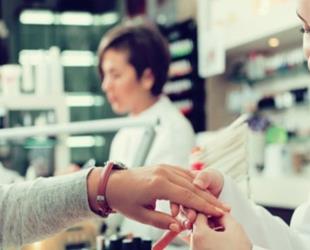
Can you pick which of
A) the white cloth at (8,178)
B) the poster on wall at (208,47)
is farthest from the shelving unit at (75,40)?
the white cloth at (8,178)

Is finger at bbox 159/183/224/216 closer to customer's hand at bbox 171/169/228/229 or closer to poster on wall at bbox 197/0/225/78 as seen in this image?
customer's hand at bbox 171/169/228/229

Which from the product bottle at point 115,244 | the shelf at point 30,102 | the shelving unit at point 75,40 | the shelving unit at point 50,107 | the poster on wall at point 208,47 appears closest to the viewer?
the product bottle at point 115,244

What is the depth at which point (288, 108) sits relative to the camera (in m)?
3.31

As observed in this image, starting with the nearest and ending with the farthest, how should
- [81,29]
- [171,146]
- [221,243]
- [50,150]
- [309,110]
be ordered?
[221,243], [171,146], [50,150], [309,110], [81,29]

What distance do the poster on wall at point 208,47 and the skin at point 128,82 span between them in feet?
3.81

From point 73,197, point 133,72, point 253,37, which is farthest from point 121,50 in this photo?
point 73,197

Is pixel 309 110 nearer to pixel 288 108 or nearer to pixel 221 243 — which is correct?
pixel 288 108

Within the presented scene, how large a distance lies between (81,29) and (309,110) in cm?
314

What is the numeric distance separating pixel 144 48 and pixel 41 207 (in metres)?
1.49

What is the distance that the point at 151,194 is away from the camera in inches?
35.6

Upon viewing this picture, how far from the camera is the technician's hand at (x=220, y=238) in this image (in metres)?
0.85

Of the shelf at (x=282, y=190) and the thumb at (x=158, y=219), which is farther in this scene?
the shelf at (x=282, y=190)

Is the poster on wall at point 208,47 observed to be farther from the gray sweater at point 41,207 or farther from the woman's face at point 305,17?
the gray sweater at point 41,207

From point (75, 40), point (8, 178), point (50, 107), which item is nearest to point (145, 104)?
point (50, 107)
